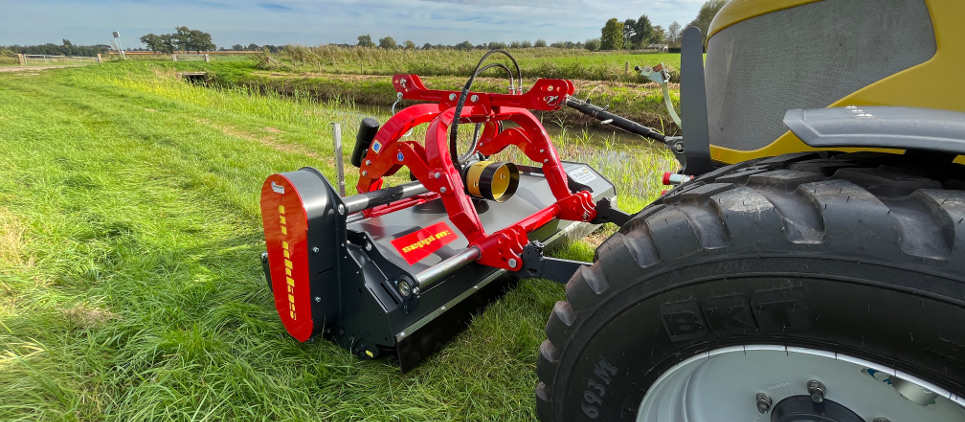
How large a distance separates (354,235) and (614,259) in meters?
1.32

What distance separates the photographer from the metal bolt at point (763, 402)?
1.15 metres

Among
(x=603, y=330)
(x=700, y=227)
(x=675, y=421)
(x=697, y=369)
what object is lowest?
(x=675, y=421)

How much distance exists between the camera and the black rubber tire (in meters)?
0.83

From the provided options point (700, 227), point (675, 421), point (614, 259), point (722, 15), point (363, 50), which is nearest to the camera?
point (700, 227)

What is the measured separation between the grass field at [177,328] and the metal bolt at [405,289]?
429 mm

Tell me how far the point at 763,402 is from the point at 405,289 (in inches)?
Answer: 50.5

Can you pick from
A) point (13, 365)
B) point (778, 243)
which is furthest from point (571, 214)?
point (13, 365)

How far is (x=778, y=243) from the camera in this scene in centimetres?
95

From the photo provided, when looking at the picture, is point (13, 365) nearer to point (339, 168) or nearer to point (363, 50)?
point (339, 168)

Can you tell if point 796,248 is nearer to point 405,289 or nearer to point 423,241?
point 405,289

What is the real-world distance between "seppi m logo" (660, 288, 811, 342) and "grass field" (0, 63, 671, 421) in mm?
1057

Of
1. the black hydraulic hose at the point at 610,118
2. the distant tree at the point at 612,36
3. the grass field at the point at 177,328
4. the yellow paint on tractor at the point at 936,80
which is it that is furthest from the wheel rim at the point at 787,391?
the distant tree at the point at 612,36

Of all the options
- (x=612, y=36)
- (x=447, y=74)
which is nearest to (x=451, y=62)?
(x=447, y=74)

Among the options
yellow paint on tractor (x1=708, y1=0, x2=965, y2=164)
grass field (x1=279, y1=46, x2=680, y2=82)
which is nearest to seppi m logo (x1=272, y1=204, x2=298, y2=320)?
yellow paint on tractor (x1=708, y1=0, x2=965, y2=164)
